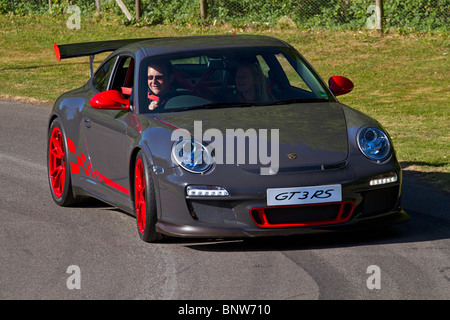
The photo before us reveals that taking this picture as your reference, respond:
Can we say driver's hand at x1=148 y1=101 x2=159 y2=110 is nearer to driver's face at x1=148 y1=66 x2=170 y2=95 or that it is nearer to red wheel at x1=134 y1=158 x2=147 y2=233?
driver's face at x1=148 y1=66 x2=170 y2=95

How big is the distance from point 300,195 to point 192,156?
0.78 metres

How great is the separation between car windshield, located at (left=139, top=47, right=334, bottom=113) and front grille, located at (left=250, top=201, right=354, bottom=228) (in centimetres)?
127

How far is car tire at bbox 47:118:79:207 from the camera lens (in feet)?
27.1

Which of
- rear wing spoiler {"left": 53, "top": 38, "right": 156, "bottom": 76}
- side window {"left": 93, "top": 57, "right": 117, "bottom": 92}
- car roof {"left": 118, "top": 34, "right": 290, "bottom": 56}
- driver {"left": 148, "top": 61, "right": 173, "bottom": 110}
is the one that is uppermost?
car roof {"left": 118, "top": 34, "right": 290, "bottom": 56}

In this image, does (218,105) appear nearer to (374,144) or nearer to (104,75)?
(374,144)

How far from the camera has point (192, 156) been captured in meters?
6.34

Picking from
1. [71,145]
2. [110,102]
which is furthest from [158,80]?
[71,145]

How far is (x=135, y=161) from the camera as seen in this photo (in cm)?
695

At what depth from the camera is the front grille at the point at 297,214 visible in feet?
20.5

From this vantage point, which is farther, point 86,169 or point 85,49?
point 85,49

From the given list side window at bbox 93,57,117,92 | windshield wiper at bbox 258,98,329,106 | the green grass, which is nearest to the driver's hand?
windshield wiper at bbox 258,98,329,106

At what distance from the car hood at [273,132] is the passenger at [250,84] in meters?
0.22
